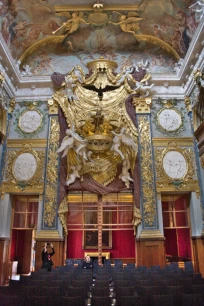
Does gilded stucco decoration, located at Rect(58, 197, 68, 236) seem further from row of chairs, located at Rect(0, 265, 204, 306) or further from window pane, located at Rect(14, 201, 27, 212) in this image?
row of chairs, located at Rect(0, 265, 204, 306)

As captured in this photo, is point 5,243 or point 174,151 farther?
point 174,151

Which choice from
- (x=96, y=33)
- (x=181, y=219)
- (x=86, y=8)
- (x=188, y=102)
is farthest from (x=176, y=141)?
(x=86, y=8)

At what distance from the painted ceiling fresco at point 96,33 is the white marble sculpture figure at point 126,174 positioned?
4.19 meters

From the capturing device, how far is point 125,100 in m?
10.5

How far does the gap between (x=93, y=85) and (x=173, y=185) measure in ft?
15.7

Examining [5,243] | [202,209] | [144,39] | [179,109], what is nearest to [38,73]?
[144,39]

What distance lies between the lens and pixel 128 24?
1070cm

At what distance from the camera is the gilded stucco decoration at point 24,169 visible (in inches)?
386

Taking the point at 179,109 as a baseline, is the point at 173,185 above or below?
below

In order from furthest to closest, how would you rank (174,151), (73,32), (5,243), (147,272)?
1. (73,32)
2. (174,151)
3. (5,243)
4. (147,272)

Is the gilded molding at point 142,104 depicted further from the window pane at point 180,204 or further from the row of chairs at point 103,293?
the row of chairs at point 103,293

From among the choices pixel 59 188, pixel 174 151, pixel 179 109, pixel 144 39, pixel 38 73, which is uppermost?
pixel 144 39

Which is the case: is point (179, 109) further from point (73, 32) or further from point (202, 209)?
point (73, 32)

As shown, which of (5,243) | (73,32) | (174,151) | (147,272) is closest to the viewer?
(147,272)
